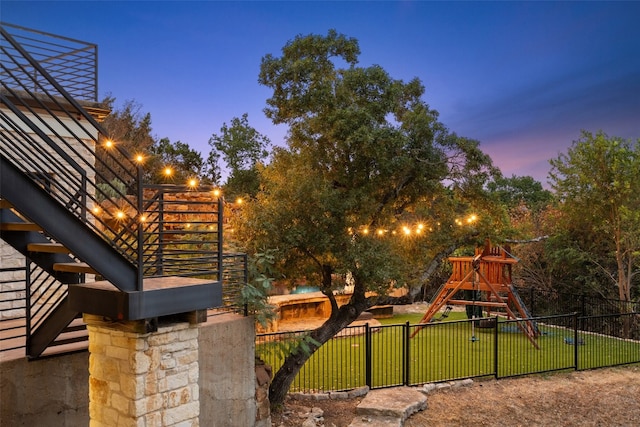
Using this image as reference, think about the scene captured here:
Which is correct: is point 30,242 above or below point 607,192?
below

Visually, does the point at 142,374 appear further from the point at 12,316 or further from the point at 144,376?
the point at 12,316

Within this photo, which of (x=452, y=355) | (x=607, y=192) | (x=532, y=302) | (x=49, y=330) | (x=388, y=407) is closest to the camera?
(x=49, y=330)

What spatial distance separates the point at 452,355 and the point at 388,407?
5.26 metres

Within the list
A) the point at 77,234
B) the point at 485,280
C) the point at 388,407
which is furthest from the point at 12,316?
the point at 485,280

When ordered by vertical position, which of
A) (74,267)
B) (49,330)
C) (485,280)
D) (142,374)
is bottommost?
(485,280)

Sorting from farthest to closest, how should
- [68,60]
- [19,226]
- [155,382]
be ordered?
[68,60] < [155,382] < [19,226]

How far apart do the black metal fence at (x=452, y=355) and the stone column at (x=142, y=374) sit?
138 inches

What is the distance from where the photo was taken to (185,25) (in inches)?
531

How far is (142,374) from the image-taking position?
16.5 feet

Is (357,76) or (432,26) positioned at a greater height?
(432,26)

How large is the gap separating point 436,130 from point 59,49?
8232 mm

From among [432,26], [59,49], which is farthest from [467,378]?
[59,49]

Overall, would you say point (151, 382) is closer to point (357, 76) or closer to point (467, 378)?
point (357, 76)

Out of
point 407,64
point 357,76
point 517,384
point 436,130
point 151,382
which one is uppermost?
point 407,64
